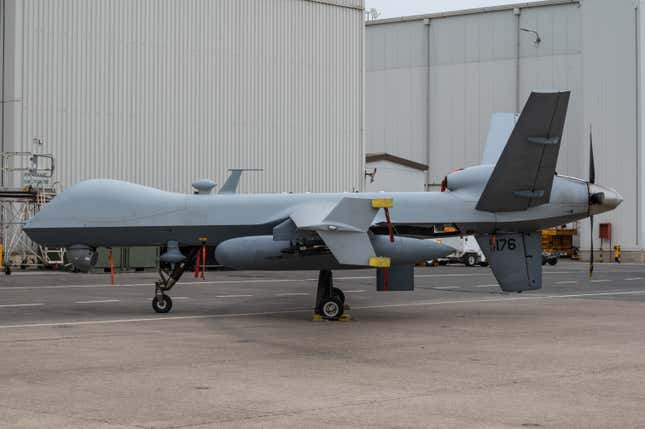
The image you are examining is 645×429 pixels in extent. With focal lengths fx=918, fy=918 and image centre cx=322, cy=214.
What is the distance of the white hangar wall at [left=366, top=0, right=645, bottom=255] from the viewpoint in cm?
6469

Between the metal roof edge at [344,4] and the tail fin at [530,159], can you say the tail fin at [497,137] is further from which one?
the metal roof edge at [344,4]

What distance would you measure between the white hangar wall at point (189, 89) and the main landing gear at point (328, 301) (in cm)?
2780

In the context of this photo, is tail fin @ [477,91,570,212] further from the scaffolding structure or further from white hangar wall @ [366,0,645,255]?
white hangar wall @ [366,0,645,255]

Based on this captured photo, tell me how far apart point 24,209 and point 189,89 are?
1145cm

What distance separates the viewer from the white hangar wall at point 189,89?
4425 centimetres

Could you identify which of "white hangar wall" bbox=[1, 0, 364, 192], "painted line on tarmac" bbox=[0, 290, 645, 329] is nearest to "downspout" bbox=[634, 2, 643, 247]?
"white hangar wall" bbox=[1, 0, 364, 192]

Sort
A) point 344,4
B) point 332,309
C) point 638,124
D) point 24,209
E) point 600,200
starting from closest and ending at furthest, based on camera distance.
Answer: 1. point 332,309
2. point 600,200
3. point 24,209
4. point 344,4
5. point 638,124

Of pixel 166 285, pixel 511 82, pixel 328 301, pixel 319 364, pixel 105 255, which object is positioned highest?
pixel 511 82

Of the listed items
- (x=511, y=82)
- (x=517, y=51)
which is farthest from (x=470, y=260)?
(x=517, y=51)

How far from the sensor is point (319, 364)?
12648 mm

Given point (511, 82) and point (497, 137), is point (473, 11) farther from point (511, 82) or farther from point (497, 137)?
point (497, 137)

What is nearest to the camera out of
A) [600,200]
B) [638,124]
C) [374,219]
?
[374,219]

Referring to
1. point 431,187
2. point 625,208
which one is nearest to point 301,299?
point 625,208

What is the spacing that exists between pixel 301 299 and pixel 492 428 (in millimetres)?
17224
